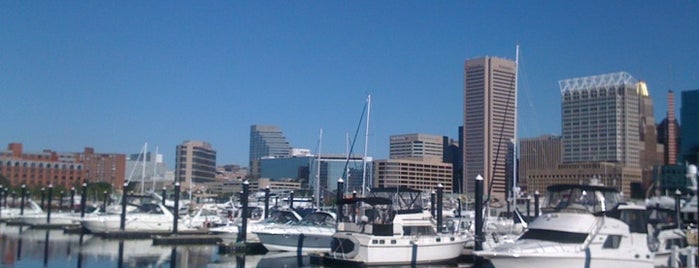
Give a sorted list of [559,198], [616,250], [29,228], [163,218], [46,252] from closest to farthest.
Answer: [616,250]
[559,198]
[46,252]
[163,218]
[29,228]

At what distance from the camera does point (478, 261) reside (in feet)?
164

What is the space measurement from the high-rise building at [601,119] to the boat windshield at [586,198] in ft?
12.1

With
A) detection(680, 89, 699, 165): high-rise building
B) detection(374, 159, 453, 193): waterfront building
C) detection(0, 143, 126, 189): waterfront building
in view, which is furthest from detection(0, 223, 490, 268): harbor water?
detection(0, 143, 126, 189): waterfront building

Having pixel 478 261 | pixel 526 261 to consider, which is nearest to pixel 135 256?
pixel 478 261

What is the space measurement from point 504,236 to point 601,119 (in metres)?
18.6

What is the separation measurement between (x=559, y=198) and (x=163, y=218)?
48625 mm

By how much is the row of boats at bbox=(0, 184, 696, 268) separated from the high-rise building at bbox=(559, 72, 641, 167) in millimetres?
4780

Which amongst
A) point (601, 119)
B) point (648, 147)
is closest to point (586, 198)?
point (648, 147)

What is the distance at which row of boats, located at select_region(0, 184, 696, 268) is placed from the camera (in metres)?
35.9

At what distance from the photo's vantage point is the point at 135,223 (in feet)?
250

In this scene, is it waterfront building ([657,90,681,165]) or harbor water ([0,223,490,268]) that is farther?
harbor water ([0,223,490,268])

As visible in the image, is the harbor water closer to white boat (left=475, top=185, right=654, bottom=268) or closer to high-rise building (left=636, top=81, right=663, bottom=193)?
white boat (left=475, top=185, right=654, bottom=268)

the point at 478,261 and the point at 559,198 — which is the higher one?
the point at 559,198

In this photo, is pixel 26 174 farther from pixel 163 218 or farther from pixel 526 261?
pixel 526 261
